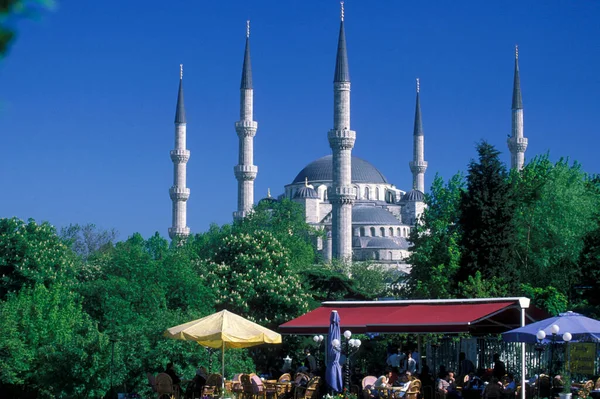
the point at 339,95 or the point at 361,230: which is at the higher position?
the point at 339,95

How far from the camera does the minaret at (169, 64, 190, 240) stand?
82562 millimetres

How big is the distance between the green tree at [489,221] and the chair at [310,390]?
14.5 m

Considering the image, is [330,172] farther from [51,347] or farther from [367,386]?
[367,386]

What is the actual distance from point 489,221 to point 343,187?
41813mm

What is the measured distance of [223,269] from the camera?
35375 mm

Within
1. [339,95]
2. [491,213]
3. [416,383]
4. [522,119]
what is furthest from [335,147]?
[416,383]

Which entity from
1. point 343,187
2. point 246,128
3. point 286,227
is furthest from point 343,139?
point 246,128

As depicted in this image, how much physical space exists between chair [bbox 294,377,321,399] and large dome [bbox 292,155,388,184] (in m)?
84.3

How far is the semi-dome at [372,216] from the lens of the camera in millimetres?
93631

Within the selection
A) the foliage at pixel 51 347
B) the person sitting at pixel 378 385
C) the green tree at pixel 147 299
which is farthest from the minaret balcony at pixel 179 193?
the person sitting at pixel 378 385

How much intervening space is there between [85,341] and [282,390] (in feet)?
17.3

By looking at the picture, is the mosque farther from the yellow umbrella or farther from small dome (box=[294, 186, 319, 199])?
the yellow umbrella

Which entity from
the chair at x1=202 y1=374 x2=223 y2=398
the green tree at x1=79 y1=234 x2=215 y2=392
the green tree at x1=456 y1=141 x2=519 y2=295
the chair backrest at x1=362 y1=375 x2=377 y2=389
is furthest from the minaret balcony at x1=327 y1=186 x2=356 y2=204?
the chair backrest at x1=362 y1=375 x2=377 y2=389

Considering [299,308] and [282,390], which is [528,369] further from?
[299,308]
